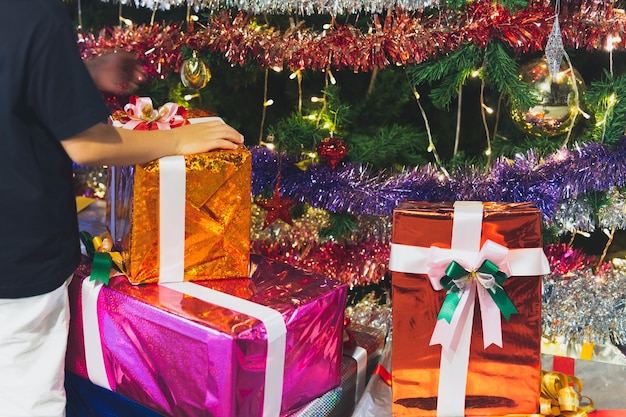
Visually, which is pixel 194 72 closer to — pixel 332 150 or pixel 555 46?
pixel 332 150

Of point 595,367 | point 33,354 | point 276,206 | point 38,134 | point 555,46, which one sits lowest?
point 595,367

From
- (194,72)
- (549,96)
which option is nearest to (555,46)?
(549,96)

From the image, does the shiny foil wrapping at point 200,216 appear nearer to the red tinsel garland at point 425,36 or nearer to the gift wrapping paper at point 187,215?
the gift wrapping paper at point 187,215

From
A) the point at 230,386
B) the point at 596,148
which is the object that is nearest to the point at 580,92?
the point at 596,148

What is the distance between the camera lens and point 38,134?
3.18 ft

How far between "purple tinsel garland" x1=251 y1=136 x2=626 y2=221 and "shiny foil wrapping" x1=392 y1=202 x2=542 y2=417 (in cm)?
34

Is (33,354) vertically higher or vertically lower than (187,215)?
lower

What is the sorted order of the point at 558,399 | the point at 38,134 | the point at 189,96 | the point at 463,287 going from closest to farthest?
the point at 38,134
the point at 463,287
the point at 558,399
the point at 189,96

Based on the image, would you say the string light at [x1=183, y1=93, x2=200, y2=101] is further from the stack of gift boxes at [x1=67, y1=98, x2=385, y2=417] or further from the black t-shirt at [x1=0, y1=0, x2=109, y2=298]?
the black t-shirt at [x1=0, y1=0, x2=109, y2=298]

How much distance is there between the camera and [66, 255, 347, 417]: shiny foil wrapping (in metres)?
1.01

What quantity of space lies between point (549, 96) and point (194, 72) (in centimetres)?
76

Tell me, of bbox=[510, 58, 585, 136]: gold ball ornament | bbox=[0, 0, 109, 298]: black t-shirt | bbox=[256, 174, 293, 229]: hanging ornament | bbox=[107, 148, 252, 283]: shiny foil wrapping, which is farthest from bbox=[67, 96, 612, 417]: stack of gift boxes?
bbox=[510, 58, 585, 136]: gold ball ornament

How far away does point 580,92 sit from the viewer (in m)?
1.47

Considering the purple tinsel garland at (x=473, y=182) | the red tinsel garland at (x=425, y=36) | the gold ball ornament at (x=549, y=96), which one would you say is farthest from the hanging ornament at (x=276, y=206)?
the gold ball ornament at (x=549, y=96)
